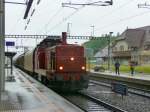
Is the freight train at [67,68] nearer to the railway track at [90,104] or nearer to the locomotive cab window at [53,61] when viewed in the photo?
the locomotive cab window at [53,61]

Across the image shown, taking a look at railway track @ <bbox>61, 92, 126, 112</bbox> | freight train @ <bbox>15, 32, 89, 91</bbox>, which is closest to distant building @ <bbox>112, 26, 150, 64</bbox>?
freight train @ <bbox>15, 32, 89, 91</bbox>

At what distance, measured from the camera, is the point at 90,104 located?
19469 millimetres

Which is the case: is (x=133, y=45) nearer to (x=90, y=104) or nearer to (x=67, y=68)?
(x=67, y=68)

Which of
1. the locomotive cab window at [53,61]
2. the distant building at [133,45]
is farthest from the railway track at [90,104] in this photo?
the distant building at [133,45]

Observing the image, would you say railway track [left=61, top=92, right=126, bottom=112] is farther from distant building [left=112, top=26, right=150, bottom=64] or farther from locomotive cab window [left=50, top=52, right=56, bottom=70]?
distant building [left=112, top=26, right=150, bottom=64]

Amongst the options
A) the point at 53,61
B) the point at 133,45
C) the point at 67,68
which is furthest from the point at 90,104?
the point at 133,45

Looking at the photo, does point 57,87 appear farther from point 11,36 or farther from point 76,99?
point 11,36

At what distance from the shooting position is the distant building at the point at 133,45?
87.8m

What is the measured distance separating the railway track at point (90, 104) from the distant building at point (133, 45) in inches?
2436

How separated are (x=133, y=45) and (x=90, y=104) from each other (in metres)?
75.0

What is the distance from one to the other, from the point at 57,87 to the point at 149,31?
Result: 7004 centimetres

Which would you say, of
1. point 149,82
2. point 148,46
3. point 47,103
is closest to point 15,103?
point 47,103

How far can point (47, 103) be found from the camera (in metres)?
16.0

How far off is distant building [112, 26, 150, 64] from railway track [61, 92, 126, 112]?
61.9 m
